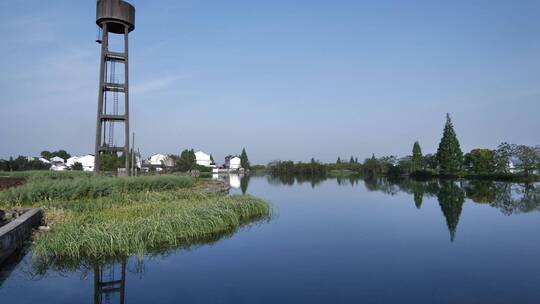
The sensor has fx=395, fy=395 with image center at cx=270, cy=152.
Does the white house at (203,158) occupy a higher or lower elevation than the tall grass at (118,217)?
higher

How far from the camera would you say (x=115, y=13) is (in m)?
22.5


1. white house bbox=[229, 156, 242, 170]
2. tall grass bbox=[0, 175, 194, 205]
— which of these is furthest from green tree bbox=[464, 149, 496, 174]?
white house bbox=[229, 156, 242, 170]

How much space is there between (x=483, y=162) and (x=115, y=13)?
132ft

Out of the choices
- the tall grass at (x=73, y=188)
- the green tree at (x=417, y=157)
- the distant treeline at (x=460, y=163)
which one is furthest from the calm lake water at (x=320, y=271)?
the green tree at (x=417, y=157)

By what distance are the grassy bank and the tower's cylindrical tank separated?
11085 millimetres

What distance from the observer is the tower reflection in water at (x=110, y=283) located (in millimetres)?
5504

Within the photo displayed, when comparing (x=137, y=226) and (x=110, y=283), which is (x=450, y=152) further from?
(x=110, y=283)

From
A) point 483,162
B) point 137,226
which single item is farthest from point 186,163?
point 137,226

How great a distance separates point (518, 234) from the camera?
433 inches

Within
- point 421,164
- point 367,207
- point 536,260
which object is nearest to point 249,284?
point 536,260

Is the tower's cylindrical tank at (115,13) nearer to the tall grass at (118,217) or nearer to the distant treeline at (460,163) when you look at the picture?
the tall grass at (118,217)

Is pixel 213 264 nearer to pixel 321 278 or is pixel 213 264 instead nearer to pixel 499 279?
pixel 321 278

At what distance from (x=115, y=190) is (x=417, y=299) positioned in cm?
1208

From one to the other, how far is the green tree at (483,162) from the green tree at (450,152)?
166 centimetres
